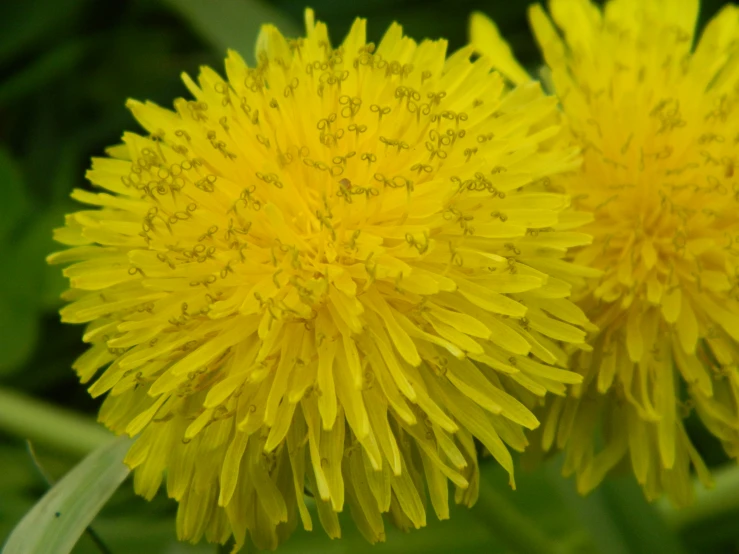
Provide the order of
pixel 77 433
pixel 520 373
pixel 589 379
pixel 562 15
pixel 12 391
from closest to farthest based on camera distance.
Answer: pixel 520 373 → pixel 589 379 → pixel 562 15 → pixel 77 433 → pixel 12 391

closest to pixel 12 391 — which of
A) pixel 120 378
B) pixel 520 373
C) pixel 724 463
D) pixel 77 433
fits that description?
pixel 77 433

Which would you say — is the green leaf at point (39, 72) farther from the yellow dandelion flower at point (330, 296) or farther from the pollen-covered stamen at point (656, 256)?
the pollen-covered stamen at point (656, 256)

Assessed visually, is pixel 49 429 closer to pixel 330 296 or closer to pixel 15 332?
pixel 15 332

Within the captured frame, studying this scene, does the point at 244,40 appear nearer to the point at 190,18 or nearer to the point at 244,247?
the point at 190,18

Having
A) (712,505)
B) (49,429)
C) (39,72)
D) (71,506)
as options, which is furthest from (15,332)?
(712,505)

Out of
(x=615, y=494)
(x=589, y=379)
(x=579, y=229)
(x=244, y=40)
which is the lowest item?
(x=615, y=494)

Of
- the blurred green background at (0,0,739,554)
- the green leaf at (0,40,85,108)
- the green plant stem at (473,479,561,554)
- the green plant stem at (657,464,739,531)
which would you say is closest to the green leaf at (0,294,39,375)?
the blurred green background at (0,0,739,554)

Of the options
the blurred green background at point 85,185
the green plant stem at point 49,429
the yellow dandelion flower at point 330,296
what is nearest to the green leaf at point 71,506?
the yellow dandelion flower at point 330,296

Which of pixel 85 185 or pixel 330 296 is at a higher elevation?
pixel 85 185
